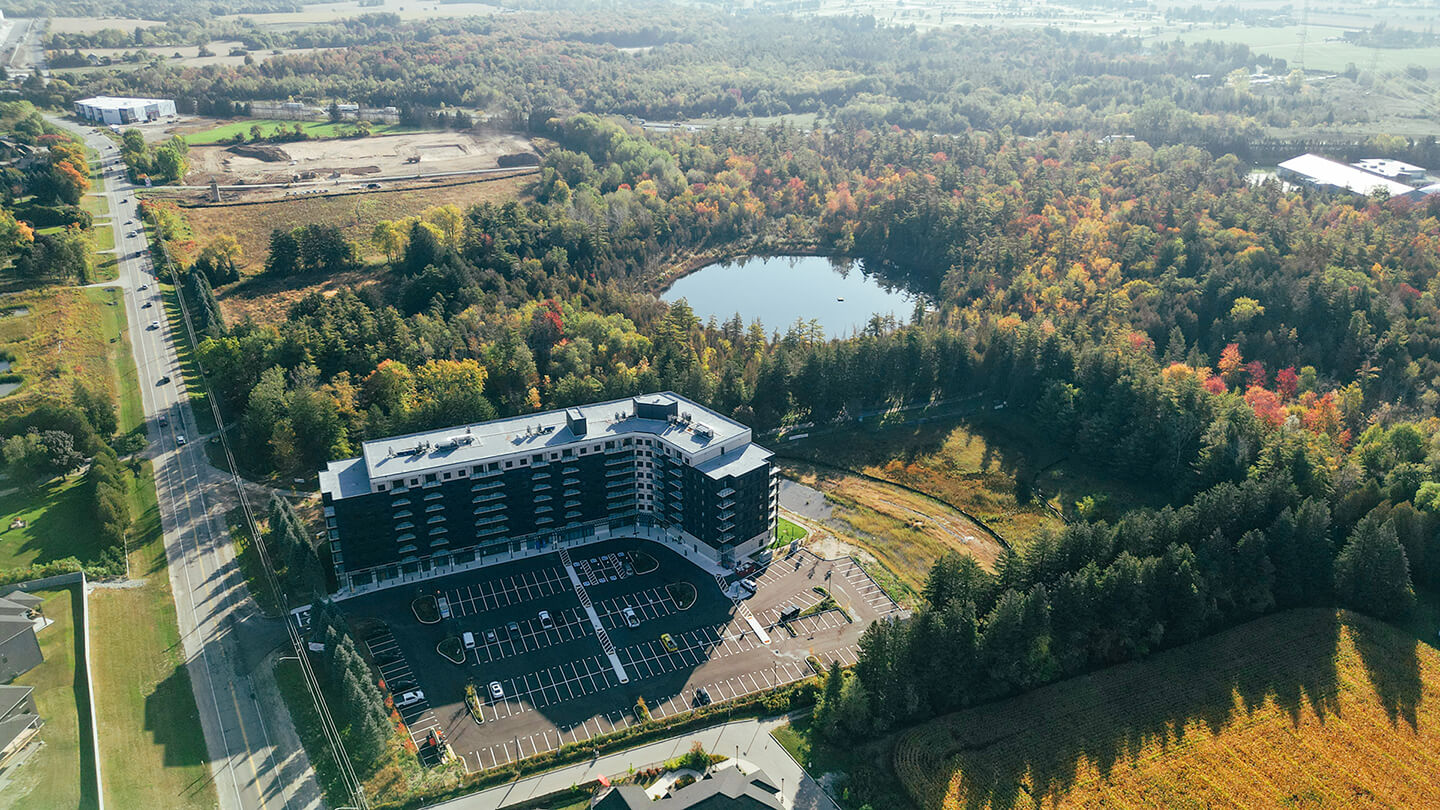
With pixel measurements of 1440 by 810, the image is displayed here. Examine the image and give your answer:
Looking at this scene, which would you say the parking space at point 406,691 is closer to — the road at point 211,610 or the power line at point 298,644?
the power line at point 298,644

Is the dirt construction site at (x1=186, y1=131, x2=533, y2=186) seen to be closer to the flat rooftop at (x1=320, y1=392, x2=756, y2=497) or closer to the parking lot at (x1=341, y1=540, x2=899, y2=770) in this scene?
the flat rooftop at (x1=320, y1=392, x2=756, y2=497)

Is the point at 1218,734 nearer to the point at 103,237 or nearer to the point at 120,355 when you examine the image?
the point at 120,355

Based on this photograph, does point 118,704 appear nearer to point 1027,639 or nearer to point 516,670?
point 516,670

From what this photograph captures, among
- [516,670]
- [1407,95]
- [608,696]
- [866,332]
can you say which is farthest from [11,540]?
[1407,95]

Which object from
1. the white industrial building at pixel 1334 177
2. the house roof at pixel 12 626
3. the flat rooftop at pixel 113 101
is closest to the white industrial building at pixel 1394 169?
the white industrial building at pixel 1334 177

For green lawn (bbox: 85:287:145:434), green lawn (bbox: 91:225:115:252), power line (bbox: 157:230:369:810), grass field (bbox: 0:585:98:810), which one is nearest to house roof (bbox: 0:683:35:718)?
grass field (bbox: 0:585:98:810)

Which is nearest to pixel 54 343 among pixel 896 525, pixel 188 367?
pixel 188 367
